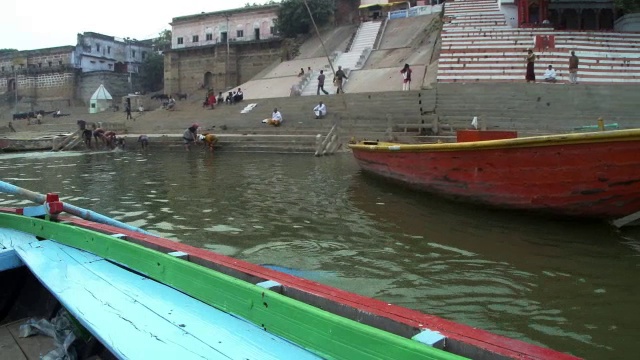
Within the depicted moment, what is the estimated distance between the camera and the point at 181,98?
42500 millimetres

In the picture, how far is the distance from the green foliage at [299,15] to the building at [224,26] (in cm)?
227

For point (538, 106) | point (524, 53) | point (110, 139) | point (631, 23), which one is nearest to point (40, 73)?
point (110, 139)

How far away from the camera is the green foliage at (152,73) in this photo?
52.0 metres

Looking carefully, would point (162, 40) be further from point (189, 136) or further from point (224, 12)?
point (189, 136)

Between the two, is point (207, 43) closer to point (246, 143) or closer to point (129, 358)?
point (246, 143)

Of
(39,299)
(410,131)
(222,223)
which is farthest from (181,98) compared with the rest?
(39,299)

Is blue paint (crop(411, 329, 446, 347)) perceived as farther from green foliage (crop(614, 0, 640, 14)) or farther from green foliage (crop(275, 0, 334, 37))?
green foliage (crop(275, 0, 334, 37))

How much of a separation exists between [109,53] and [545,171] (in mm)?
55545

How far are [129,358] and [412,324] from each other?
1.10m

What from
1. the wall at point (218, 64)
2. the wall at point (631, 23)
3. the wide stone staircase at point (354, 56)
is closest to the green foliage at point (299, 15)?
the wall at point (218, 64)

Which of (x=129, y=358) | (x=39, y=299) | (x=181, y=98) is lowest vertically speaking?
(x=39, y=299)

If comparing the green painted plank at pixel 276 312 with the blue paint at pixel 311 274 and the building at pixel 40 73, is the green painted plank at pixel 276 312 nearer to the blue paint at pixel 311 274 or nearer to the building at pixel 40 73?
the blue paint at pixel 311 274

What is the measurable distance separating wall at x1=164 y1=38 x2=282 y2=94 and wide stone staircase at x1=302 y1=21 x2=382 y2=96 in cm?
799

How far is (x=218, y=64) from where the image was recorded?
135ft
